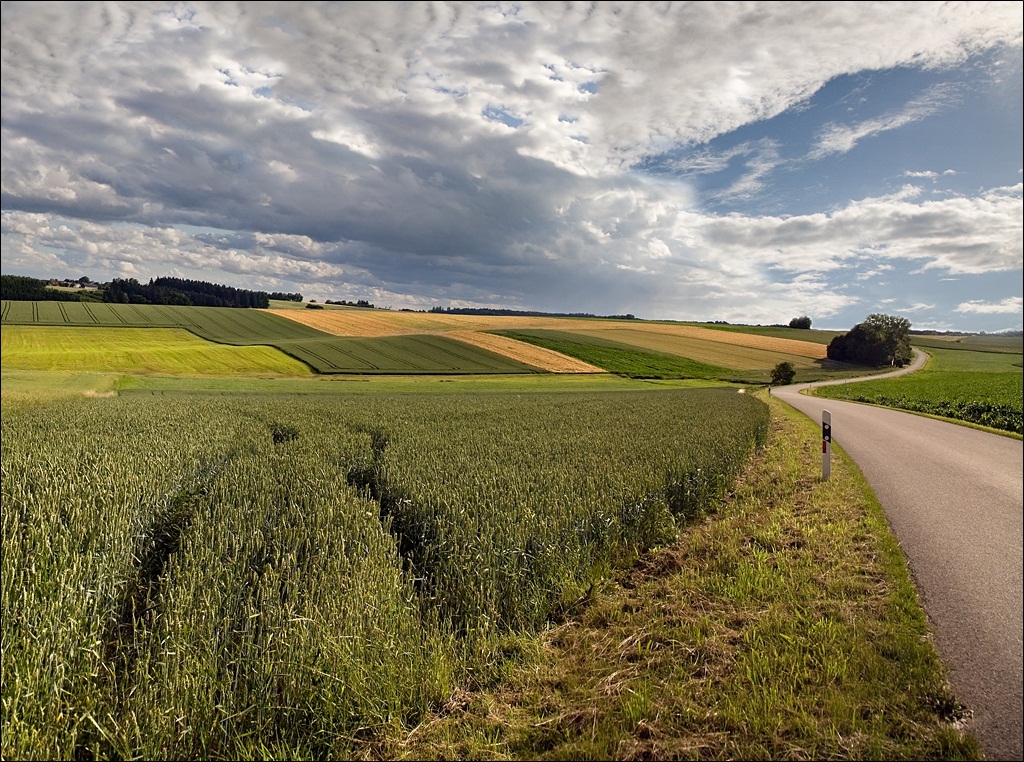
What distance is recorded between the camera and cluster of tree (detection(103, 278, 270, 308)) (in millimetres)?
35312

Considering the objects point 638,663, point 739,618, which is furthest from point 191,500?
point 739,618

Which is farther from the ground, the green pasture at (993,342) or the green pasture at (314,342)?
the green pasture at (993,342)

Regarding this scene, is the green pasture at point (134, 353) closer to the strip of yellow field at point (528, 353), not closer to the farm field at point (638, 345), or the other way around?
the strip of yellow field at point (528, 353)

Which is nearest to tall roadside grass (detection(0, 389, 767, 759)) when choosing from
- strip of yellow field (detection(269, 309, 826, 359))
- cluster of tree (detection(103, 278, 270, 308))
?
cluster of tree (detection(103, 278, 270, 308))

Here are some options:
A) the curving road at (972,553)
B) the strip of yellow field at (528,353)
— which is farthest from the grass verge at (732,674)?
the strip of yellow field at (528,353)

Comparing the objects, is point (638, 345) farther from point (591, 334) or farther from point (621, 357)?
point (591, 334)

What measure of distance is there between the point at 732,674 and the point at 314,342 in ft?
241

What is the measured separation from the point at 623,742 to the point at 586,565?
10.4ft

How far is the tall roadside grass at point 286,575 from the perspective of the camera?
13.6 feet

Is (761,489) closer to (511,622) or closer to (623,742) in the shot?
(511,622)

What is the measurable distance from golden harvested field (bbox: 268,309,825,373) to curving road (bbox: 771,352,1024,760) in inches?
2179

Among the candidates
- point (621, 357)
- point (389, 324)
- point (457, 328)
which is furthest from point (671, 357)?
point (389, 324)

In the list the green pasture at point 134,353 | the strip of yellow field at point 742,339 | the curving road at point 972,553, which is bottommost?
the green pasture at point 134,353

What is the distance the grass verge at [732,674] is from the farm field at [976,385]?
224 cm
